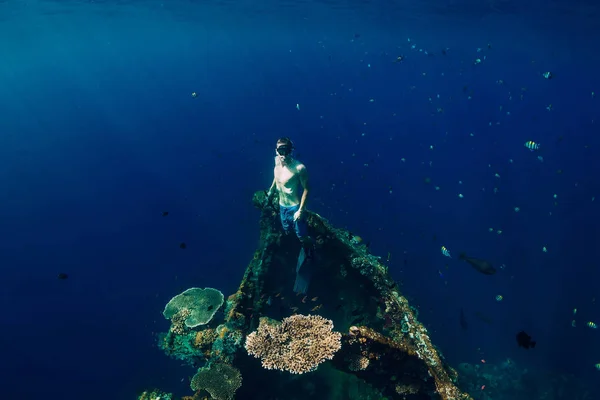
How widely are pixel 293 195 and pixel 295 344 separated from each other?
10.5 ft

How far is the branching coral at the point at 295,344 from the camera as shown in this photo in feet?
19.0

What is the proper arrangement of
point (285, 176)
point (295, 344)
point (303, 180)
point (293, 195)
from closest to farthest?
point (295, 344), point (303, 180), point (285, 176), point (293, 195)

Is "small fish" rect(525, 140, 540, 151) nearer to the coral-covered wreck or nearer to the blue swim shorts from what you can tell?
the coral-covered wreck

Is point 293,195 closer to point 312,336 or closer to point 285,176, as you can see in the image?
point 285,176

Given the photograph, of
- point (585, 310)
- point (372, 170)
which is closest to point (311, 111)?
point (372, 170)

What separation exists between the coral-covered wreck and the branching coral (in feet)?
0.06

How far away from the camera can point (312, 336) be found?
6.12 meters

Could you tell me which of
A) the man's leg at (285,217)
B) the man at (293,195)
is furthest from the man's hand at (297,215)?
the man's leg at (285,217)

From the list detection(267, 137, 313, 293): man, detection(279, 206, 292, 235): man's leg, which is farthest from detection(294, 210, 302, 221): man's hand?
detection(279, 206, 292, 235): man's leg

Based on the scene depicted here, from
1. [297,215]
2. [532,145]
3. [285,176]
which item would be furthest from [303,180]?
[532,145]

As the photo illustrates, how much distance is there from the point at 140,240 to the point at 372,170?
24167 millimetres

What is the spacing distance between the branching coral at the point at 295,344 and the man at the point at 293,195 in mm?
1891

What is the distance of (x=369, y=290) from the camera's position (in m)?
8.20

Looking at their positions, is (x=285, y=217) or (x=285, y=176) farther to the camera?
(x=285, y=217)
